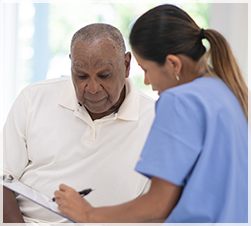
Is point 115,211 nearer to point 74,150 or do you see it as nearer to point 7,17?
point 74,150

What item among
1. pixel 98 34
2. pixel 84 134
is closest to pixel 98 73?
pixel 98 34

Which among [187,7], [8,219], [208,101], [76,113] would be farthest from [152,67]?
[187,7]

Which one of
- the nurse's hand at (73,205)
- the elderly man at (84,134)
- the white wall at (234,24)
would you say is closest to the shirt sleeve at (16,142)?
the elderly man at (84,134)

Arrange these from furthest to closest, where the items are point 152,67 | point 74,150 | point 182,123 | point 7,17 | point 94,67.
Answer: point 7,17 → point 74,150 → point 94,67 → point 152,67 → point 182,123

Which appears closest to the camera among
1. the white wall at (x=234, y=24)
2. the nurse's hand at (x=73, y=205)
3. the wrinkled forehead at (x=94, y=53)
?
the nurse's hand at (x=73, y=205)

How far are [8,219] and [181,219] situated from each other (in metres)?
0.78

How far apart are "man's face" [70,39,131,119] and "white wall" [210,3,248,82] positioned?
3.73 feet

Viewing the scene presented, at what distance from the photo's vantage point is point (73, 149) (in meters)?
1.39

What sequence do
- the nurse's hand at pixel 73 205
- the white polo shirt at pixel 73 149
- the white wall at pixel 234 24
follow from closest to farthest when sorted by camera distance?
the nurse's hand at pixel 73 205 → the white polo shirt at pixel 73 149 → the white wall at pixel 234 24

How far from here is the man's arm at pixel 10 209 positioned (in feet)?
4.17

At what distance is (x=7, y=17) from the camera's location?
246 centimetres

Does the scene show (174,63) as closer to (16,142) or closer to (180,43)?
(180,43)

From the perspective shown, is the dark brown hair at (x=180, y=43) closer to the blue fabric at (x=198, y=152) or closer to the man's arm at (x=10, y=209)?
the blue fabric at (x=198, y=152)

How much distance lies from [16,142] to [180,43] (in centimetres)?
86
